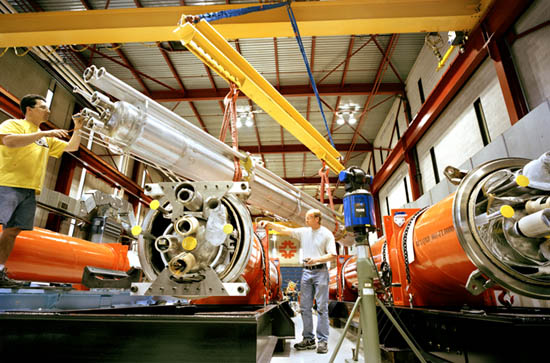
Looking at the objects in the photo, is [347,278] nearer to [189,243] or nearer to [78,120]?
[189,243]

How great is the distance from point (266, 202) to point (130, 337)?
2658 mm

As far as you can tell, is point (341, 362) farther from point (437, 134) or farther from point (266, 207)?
point (437, 134)

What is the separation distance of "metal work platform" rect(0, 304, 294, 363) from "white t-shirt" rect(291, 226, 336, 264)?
2250 millimetres

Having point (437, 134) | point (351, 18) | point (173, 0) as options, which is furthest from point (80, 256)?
point (437, 134)

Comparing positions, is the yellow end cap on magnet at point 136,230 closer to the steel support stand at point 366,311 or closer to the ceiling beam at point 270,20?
the steel support stand at point 366,311

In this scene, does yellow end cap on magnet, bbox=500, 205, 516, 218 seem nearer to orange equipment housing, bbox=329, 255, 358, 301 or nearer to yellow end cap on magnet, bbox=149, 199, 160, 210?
yellow end cap on magnet, bbox=149, 199, 160, 210

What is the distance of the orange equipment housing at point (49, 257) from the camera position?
8.82 ft

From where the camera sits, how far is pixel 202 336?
3.95ft

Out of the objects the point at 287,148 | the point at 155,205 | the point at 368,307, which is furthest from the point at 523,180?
the point at 287,148

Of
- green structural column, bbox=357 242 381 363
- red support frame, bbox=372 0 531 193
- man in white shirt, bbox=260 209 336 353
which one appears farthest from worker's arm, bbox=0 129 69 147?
red support frame, bbox=372 0 531 193

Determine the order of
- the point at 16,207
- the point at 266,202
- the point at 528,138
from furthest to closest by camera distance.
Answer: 1. the point at 266,202
2. the point at 528,138
3. the point at 16,207

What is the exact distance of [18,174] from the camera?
2143 mm

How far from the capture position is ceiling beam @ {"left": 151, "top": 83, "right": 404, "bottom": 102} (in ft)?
27.2

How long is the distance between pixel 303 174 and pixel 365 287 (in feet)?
42.2
